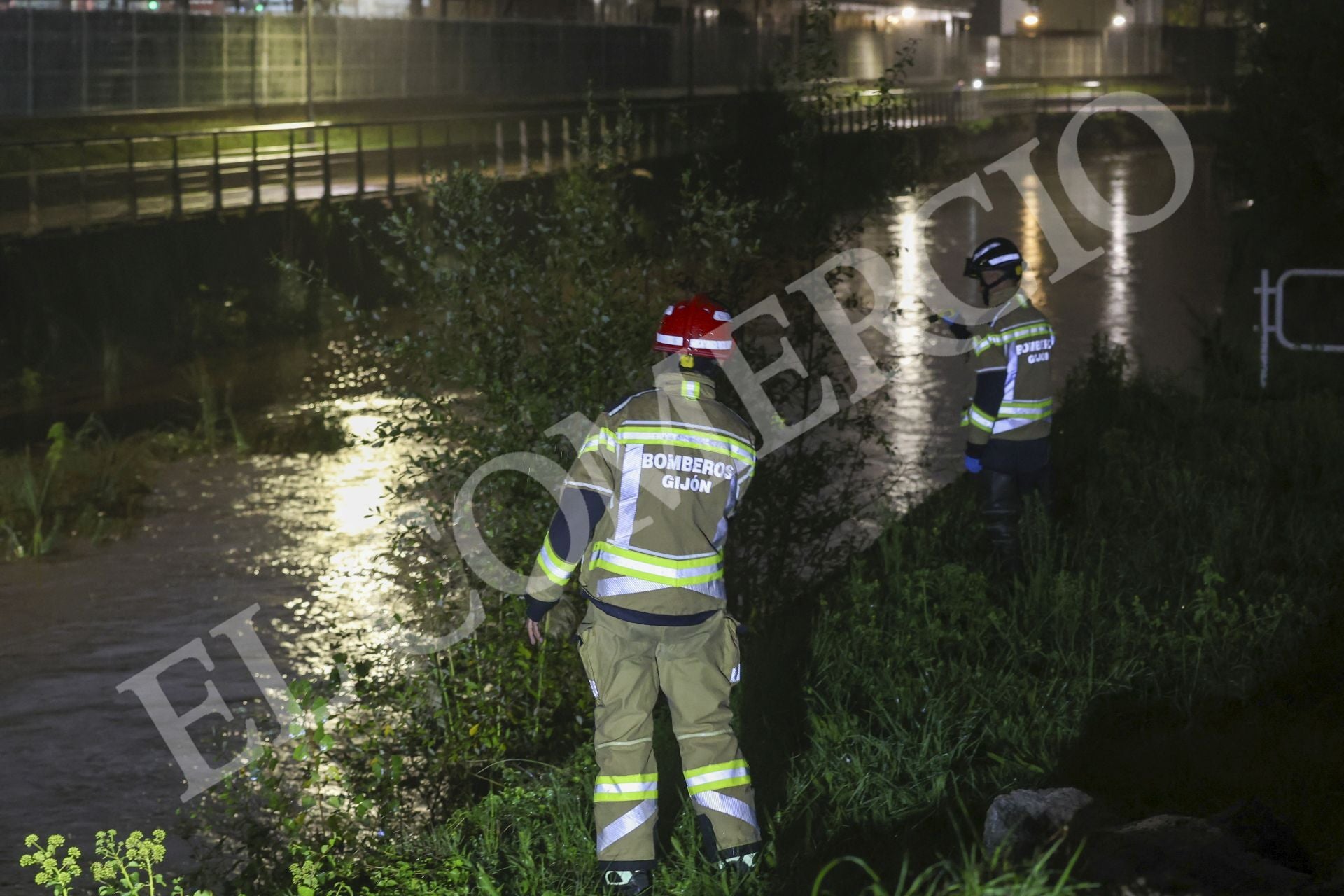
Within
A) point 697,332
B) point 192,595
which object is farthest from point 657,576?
point 192,595

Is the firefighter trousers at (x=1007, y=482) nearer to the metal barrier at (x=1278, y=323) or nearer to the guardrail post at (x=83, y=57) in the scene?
the metal barrier at (x=1278, y=323)

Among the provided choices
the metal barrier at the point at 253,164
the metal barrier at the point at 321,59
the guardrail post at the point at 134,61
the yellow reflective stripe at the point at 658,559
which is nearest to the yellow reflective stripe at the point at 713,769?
the yellow reflective stripe at the point at 658,559

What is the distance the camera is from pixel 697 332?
4.48 m

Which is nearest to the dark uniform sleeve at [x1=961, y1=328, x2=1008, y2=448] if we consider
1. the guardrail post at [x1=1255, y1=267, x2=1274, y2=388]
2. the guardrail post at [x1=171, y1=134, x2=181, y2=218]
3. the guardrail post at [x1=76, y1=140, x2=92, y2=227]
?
the guardrail post at [x1=1255, y1=267, x2=1274, y2=388]

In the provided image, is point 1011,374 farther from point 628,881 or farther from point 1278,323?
point 1278,323

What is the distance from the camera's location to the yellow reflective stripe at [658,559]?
14.6 ft

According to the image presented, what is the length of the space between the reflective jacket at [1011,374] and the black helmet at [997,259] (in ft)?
0.48

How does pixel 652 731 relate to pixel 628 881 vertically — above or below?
above

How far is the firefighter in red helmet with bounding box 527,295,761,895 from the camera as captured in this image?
4.38 metres

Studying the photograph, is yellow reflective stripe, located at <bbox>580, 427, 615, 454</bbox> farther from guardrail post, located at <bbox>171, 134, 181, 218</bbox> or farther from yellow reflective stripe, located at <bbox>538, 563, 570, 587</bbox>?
guardrail post, located at <bbox>171, 134, 181, 218</bbox>

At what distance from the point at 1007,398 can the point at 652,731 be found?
319 cm

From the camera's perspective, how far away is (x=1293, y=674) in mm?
5746

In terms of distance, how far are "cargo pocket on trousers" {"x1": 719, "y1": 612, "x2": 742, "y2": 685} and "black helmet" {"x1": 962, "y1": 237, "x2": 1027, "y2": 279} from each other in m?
2.92

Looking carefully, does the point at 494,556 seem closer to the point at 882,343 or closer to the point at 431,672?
the point at 431,672
